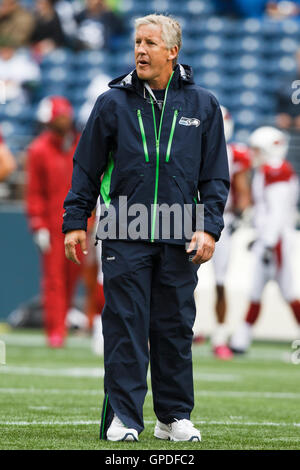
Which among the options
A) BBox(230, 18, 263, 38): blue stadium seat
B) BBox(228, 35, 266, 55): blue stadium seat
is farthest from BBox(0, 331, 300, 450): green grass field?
BBox(230, 18, 263, 38): blue stadium seat

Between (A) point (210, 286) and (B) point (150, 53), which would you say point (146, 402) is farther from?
(A) point (210, 286)

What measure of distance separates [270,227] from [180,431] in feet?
18.9

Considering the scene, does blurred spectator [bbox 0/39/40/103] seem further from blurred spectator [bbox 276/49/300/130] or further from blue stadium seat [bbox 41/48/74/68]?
blurred spectator [bbox 276/49/300/130]

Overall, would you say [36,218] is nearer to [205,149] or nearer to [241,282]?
[241,282]

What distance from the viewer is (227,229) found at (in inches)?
393

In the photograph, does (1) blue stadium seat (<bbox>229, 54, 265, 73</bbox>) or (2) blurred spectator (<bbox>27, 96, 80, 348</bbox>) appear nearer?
(2) blurred spectator (<bbox>27, 96, 80, 348</bbox>)

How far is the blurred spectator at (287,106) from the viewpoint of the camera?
14430 millimetres

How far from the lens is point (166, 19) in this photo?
178 inches

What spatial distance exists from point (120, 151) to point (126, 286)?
549 millimetres

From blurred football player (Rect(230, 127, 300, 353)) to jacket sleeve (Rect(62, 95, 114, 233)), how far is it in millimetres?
5672

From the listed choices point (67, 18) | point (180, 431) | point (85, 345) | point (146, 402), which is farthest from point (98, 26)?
point (180, 431)

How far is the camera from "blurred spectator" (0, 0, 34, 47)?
683 inches

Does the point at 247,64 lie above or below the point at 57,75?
above

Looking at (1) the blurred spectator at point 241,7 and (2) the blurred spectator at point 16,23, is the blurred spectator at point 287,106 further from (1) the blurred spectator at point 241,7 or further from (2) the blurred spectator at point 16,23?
(2) the blurred spectator at point 16,23
